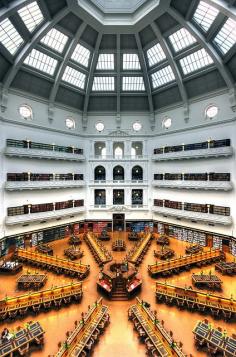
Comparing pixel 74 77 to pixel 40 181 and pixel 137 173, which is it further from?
pixel 137 173

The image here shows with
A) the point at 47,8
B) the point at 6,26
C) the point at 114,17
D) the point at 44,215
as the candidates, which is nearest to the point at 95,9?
the point at 114,17

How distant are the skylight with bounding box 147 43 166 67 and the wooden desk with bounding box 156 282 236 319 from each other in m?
24.7

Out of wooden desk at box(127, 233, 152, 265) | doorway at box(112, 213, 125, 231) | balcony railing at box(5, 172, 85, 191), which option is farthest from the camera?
doorway at box(112, 213, 125, 231)

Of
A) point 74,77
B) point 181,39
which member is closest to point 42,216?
point 74,77

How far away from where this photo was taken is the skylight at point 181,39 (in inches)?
841

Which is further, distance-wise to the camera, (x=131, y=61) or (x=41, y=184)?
(x=131, y=61)

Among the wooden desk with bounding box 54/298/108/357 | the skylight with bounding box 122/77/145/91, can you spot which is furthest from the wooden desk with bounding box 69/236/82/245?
the skylight with bounding box 122/77/145/91

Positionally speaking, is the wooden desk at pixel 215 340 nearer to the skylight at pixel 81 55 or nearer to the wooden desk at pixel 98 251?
the wooden desk at pixel 98 251

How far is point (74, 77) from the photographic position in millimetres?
25969

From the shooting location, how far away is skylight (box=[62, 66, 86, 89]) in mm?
25125

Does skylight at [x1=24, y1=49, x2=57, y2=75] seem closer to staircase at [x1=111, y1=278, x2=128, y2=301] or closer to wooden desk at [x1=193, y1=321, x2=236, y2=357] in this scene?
staircase at [x1=111, y1=278, x2=128, y2=301]

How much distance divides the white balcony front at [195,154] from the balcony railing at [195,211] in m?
5.84

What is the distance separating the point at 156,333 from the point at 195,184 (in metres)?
17.3

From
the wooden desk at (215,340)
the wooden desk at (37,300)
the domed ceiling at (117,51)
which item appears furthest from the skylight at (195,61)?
the wooden desk at (37,300)
